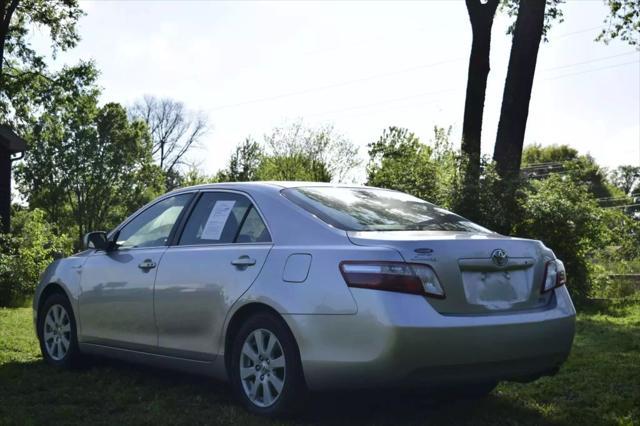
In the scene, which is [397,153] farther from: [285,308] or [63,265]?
[285,308]

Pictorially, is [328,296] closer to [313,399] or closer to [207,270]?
[313,399]

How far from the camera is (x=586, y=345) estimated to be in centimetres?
805

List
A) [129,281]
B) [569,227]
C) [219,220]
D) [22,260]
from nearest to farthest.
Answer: [219,220] → [129,281] → [569,227] → [22,260]

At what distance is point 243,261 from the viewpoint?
5.32 meters

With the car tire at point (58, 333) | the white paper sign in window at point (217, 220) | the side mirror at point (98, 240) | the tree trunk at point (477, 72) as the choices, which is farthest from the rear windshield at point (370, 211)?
the tree trunk at point (477, 72)

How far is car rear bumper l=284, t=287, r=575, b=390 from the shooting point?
4.48m

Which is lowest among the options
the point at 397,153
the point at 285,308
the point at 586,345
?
the point at 586,345

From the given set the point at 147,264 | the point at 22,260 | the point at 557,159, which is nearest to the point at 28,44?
the point at 22,260

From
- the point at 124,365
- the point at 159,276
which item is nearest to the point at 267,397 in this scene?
the point at 159,276

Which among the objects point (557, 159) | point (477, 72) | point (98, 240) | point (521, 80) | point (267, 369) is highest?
point (557, 159)

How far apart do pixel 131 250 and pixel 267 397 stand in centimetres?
202

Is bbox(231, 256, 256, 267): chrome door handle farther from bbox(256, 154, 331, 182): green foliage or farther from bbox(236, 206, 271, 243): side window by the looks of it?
bbox(256, 154, 331, 182): green foliage

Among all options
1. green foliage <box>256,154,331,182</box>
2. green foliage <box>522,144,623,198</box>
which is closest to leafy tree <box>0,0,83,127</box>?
green foliage <box>256,154,331,182</box>

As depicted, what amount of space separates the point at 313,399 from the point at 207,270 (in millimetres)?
1143
